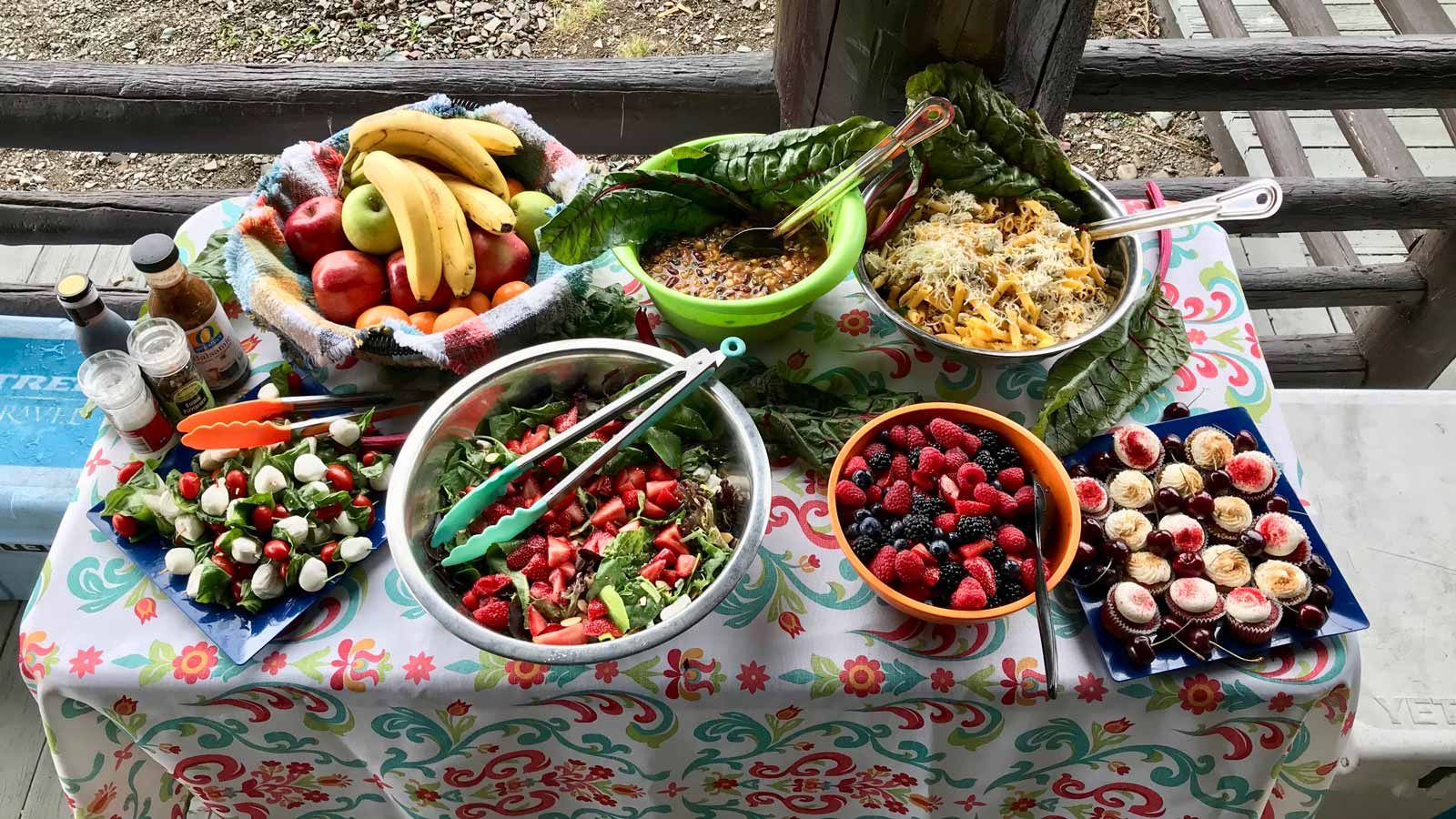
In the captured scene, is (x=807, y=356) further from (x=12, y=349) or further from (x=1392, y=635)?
(x=12, y=349)

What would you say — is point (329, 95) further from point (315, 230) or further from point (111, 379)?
point (111, 379)

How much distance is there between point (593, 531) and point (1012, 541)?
→ 0.59m

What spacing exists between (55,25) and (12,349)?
2567mm

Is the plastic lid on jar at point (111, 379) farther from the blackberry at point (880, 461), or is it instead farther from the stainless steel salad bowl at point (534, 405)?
the blackberry at point (880, 461)

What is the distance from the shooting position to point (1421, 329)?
2.87 meters

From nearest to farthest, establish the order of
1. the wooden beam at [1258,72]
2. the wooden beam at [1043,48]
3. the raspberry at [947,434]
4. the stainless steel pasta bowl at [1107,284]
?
the raspberry at [947,434] → the stainless steel pasta bowl at [1107,284] → the wooden beam at [1043,48] → the wooden beam at [1258,72]

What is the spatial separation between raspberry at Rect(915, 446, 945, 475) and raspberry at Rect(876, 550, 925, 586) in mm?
141

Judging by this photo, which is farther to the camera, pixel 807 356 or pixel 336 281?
pixel 807 356

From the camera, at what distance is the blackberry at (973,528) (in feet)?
4.11

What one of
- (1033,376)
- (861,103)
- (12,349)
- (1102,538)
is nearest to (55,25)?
(12,349)

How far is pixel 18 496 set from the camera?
200cm

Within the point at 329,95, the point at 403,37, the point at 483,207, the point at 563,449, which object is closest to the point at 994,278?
the point at 563,449

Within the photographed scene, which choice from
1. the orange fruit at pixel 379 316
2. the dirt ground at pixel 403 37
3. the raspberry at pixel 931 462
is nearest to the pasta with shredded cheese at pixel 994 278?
the raspberry at pixel 931 462

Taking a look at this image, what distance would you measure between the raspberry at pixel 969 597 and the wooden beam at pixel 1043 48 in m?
1.07
